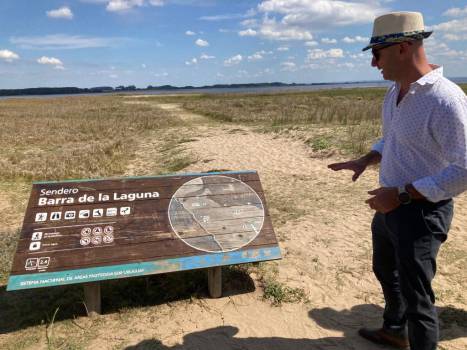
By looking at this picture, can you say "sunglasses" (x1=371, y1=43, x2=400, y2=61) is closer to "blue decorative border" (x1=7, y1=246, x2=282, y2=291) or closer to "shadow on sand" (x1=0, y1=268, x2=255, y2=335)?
"blue decorative border" (x1=7, y1=246, x2=282, y2=291)

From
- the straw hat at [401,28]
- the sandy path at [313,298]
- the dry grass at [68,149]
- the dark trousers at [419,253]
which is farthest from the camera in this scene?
the dry grass at [68,149]

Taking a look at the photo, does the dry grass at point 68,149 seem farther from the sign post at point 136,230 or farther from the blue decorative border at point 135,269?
the blue decorative border at point 135,269

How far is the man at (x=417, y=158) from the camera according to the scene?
74.3 inches

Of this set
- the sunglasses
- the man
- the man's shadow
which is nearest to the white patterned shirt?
the man

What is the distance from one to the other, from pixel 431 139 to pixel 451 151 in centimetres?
13

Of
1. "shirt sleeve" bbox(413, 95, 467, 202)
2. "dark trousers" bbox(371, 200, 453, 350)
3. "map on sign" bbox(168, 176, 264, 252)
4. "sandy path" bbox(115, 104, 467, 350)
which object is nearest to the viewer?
"shirt sleeve" bbox(413, 95, 467, 202)

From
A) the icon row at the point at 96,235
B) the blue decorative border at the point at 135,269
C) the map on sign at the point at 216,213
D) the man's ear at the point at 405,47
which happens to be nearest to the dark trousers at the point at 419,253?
the man's ear at the point at 405,47

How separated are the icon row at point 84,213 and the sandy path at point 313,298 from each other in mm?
1037

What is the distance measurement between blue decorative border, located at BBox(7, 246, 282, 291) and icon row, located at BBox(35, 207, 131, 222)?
1.70 feet

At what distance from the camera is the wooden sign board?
3.39 m

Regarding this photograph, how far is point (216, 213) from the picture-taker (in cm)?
396

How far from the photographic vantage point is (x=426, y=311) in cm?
220

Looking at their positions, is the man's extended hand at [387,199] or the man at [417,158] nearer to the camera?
the man at [417,158]

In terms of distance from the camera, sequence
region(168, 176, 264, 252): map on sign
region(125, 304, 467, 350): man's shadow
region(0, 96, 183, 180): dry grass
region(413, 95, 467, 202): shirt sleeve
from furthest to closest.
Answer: region(0, 96, 183, 180): dry grass < region(168, 176, 264, 252): map on sign < region(125, 304, 467, 350): man's shadow < region(413, 95, 467, 202): shirt sleeve
